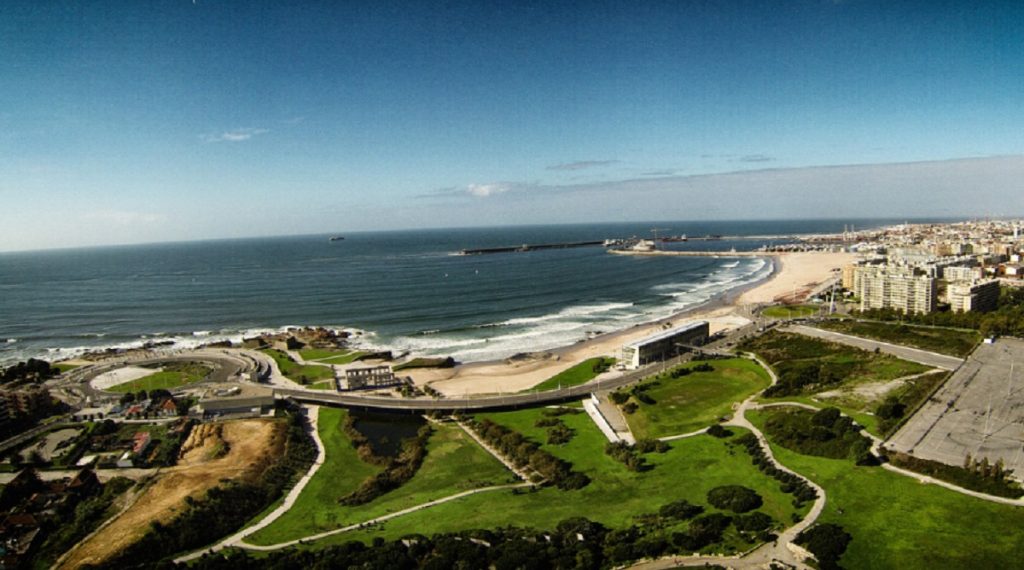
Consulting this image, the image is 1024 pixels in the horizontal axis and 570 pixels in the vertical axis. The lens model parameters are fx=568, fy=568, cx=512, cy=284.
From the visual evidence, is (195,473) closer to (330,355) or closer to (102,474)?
(102,474)

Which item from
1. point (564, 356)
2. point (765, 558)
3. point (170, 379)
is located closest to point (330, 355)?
point (170, 379)

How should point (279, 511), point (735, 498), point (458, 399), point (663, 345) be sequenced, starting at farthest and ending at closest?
point (663, 345), point (458, 399), point (279, 511), point (735, 498)

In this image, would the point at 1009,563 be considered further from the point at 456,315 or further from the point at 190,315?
the point at 190,315

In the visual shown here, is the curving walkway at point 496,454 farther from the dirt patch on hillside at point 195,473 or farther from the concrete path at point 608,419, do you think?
the dirt patch on hillside at point 195,473

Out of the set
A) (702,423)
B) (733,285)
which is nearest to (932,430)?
(702,423)

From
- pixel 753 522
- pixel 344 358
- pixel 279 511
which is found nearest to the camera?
pixel 753 522

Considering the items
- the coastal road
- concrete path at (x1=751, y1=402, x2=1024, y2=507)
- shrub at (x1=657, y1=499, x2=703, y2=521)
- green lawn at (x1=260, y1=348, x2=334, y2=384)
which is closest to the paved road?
concrete path at (x1=751, y1=402, x2=1024, y2=507)
